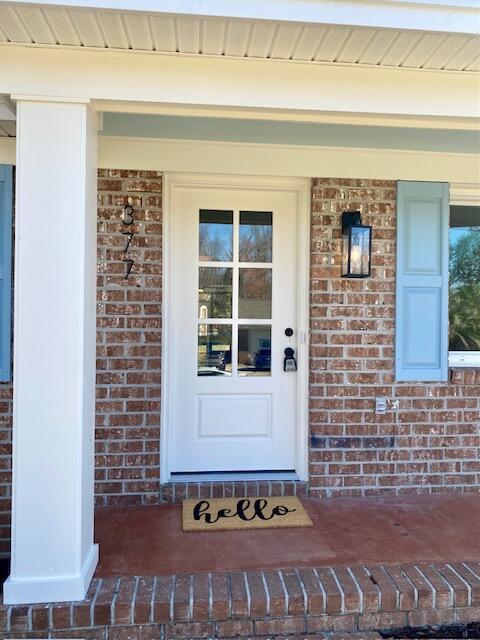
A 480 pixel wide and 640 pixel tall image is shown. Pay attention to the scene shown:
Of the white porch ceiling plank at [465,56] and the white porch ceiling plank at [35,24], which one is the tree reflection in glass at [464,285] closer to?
the white porch ceiling plank at [465,56]

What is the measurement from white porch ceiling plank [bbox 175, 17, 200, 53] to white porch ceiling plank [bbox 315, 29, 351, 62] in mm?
534

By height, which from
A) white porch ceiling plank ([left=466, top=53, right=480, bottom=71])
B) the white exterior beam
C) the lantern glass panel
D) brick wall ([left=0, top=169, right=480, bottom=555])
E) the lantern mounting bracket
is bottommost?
brick wall ([left=0, top=169, right=480, bottom=555])

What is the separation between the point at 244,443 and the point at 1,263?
80.1 inches

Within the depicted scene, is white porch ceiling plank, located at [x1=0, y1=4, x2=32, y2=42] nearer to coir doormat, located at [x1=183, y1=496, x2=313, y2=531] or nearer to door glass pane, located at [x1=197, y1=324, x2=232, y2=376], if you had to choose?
door glass pane, located at [x1=197, y1=324, x2=232, y2=376]

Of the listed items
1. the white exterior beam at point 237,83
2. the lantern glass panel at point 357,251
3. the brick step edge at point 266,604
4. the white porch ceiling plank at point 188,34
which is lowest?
the brick step edge at point 266,604

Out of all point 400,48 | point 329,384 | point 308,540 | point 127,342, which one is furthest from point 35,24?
point 308,540

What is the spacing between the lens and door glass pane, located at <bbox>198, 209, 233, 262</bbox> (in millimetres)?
3217

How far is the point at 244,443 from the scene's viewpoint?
322cm

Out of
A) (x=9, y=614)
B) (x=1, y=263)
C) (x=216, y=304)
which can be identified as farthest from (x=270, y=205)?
(x=9, y=614)

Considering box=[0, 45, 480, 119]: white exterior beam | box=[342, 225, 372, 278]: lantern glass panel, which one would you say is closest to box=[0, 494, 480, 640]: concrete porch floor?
box=[342, 225, 372, 278]: lantern glass panel

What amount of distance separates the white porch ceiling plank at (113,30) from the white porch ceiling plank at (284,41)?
64 cm

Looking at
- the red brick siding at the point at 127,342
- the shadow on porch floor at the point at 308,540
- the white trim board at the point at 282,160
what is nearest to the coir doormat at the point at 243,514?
the shadow on porch floor at the point at 308,540

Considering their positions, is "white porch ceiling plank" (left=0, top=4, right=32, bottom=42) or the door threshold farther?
the door threshold

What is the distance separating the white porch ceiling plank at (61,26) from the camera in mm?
1746
